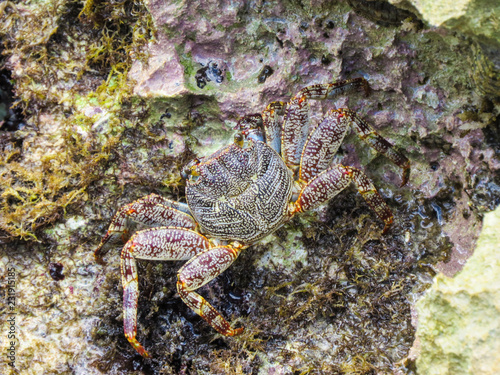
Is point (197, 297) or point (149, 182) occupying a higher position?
point (149, 182)

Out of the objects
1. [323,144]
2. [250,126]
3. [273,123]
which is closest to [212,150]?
[250,126]

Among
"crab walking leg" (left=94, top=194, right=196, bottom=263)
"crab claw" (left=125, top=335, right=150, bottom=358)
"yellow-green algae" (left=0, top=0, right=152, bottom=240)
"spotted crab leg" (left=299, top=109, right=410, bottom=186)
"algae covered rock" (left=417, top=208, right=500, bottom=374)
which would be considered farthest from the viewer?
"yellow-green algae" (left=0, top=0, right=152, bottom=240)

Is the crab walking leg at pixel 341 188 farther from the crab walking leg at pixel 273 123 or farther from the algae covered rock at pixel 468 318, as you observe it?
the algae covered rock at pixel 468 318

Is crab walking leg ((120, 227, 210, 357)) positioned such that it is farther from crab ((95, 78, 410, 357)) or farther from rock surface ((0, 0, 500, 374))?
rock surface ((0, 0, 500, 374))

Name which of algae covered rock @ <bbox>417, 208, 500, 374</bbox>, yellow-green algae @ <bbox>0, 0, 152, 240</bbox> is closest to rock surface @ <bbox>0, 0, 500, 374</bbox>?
yellow-green algae @ <bbox>0, 0, 152, 240</bbox>

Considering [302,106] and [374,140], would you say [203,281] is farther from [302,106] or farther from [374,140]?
[374,140]

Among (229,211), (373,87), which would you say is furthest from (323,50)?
(229,211)

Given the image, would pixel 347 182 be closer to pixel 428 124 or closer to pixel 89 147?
pixel 428 124

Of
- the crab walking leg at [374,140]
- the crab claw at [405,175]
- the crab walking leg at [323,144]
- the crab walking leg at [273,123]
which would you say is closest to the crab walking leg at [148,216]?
the crab walking leg at [273,123]
